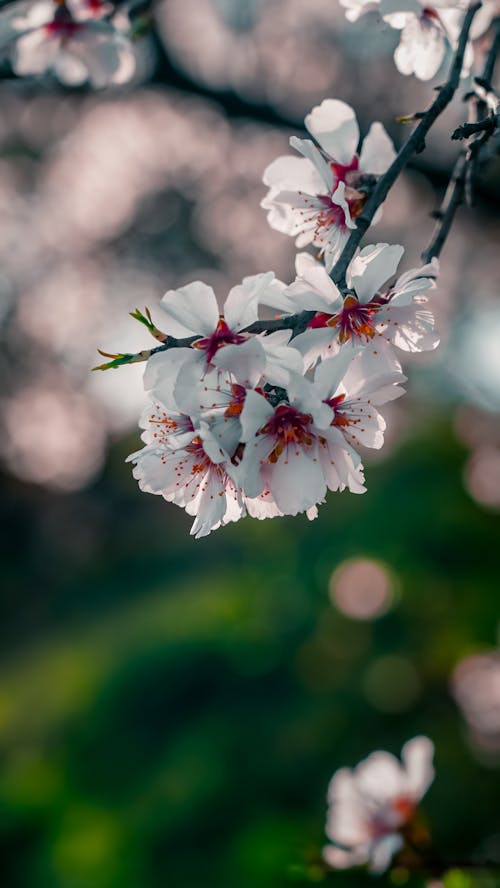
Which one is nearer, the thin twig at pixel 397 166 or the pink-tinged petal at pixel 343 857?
the thin twig at pixel 397 166

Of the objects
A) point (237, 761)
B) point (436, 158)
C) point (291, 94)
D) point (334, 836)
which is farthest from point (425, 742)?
point (237, 761)

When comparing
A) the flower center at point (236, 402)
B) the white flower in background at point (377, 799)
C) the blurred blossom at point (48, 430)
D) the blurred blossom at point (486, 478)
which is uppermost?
the flower center at point (236, 402)

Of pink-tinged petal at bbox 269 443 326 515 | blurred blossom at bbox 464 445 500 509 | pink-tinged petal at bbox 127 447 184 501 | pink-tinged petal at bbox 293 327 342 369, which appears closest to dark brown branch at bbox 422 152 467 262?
pink-tinged petal at bbox 293 327 342 369

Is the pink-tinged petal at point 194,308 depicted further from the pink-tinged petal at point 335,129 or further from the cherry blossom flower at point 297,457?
the pink-tinged petal at point 335,129

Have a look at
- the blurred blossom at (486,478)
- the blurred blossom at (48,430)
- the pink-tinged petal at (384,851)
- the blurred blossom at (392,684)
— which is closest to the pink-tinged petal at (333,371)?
the pink-tinged petal at (384,851)

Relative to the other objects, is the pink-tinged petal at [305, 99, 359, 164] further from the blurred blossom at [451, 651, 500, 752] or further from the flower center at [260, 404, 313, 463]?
the blurred blossom at [451, 651, 500, 752]

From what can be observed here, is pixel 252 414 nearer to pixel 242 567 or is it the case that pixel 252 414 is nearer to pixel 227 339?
pixel 227 339
